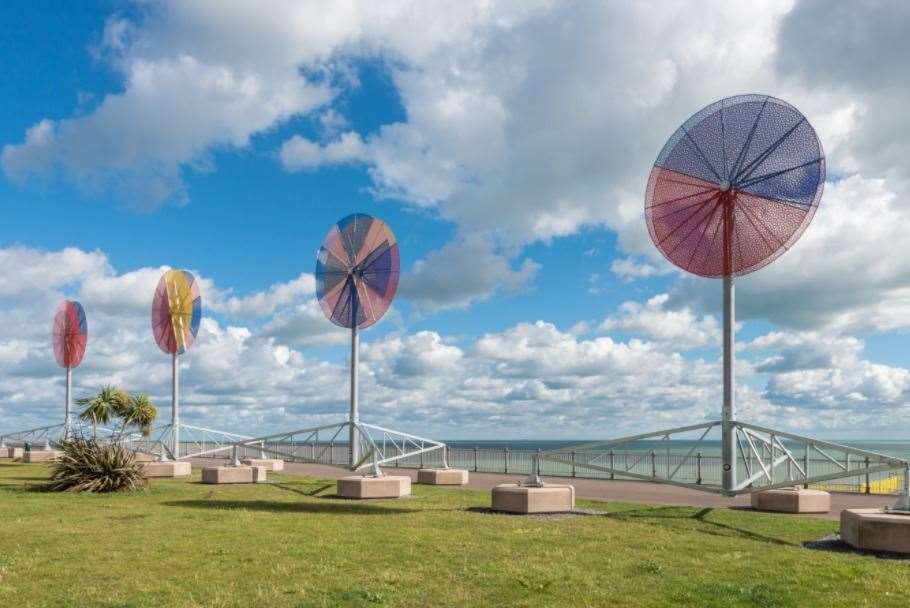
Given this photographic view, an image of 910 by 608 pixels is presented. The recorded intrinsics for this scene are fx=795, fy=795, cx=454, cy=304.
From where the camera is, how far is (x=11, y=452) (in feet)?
175

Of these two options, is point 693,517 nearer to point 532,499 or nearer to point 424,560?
point 532,499

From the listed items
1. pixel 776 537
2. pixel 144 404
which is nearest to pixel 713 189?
pixel 776 537

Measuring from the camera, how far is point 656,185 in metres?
21.9

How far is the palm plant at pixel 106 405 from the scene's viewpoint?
150ft

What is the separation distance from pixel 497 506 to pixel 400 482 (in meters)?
4.72

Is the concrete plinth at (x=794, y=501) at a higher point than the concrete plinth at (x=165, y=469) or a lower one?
higher

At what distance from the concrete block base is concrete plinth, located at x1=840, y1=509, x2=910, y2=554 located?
5161 centimetres

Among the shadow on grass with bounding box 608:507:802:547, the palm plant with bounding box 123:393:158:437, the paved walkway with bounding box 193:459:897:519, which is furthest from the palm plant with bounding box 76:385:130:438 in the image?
the shadow on grass with bounding box 608:507:802:547

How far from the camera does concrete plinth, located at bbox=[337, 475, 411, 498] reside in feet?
75.5

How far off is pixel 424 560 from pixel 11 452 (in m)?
50.4

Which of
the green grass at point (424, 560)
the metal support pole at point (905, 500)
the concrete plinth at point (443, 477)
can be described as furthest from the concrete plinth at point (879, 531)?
the concrete plinth at point (443, 477)

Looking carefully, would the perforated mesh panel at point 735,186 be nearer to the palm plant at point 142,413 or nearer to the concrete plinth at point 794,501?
the concrete plinth at point 794,501

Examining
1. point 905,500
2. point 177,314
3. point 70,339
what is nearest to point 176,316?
point 177,314

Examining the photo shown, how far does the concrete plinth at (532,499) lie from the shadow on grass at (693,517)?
1.16 meters
